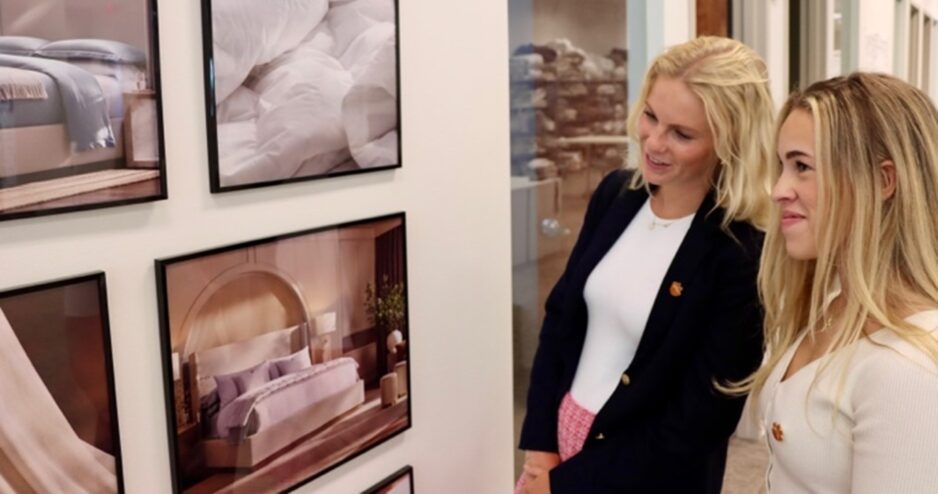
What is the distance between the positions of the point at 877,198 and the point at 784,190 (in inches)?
5.8

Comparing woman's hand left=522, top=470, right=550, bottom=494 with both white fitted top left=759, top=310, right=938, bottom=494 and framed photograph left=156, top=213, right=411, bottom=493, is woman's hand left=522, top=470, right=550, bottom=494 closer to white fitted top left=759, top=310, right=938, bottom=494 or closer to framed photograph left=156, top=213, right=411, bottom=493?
framed photograph left=156, top=213, right=411, bottom=493

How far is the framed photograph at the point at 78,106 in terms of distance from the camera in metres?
1.27

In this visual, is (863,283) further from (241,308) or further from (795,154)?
(241,308)

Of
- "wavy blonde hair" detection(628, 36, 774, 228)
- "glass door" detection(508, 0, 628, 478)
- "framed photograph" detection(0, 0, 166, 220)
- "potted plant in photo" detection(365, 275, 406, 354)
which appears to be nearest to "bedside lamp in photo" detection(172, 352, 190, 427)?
"framed photograph" detection(0, 0, 166, 220)

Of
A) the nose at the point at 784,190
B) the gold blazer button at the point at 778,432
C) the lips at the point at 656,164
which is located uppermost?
the lips at the point at 656,164

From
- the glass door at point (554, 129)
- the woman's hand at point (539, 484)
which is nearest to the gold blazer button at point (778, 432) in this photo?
the woman's hand at point (539, 484)

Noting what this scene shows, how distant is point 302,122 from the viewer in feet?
5.83

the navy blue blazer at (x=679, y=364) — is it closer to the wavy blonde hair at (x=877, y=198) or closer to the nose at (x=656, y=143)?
the nose at (x=656, y=143)

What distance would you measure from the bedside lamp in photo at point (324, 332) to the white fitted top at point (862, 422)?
0.88 meters

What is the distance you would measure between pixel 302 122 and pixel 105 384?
0.62 metres

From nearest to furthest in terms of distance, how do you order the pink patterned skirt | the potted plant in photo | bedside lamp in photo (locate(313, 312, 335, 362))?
bedside lamp in photo (locate(313, 312, 335, 362))
the potted plant in photo
the pink patterned skirt

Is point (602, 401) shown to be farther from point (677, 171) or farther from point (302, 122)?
point (302, 122)

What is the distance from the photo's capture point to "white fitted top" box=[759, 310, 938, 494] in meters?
1.21

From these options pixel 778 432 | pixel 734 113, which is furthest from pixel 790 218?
pixel 734 113
